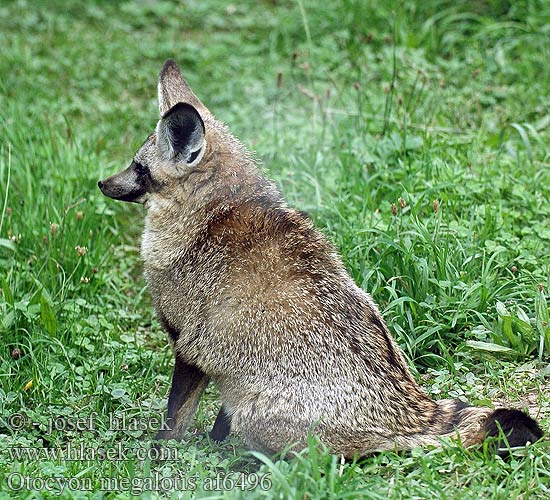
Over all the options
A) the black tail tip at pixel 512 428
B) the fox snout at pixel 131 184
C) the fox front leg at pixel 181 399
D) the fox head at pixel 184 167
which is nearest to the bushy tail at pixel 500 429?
the black tail tip at pixel 512 428

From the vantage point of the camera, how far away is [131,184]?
4730mm

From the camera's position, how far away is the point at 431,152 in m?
6.14

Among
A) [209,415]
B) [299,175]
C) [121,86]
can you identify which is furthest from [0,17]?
[209,415]

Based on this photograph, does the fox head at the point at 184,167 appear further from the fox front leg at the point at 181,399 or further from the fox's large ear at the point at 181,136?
the fox front leg at the point at 181,399

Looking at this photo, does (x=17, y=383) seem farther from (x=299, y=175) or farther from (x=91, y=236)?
(x=299, y=175)

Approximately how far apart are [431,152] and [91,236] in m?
2.35

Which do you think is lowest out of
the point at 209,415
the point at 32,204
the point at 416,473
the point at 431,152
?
the point at 209,415

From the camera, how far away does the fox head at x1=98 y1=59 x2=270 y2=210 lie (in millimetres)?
4461

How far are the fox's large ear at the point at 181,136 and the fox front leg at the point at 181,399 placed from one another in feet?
3.35

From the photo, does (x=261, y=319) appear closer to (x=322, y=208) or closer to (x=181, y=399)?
(x=181, y=399)

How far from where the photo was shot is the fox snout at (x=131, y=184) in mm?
4691

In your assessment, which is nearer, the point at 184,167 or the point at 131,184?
the point at 184,167

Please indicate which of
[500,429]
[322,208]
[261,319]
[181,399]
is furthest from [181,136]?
[500,429]

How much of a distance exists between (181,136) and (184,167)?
16 centimetres
